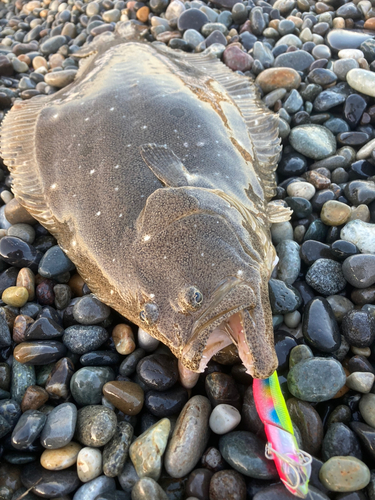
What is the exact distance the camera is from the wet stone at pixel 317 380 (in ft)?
8.32

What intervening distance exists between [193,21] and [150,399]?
5.63m

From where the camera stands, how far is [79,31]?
22.2 feet

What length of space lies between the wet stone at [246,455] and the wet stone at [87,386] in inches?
39.4

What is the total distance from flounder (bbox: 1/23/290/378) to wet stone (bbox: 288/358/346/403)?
1.51 ft

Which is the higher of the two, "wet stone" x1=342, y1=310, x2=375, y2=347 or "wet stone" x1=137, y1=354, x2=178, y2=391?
"wet stone" x1=342, y1=310, x2=375, y2=347

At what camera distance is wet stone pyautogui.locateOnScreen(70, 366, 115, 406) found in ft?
9.24

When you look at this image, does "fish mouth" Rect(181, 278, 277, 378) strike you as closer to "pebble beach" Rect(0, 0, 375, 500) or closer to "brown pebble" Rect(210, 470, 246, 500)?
"pebble beach" Rect(0, 0, 375, 500)

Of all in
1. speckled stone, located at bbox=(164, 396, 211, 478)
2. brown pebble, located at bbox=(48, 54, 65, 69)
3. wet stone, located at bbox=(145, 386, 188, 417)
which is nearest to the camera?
speckled stone, located at bbox=(164, 396, 211, 478)

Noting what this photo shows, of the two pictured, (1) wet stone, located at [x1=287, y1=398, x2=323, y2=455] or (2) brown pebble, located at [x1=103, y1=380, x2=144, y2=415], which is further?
(2) brown pebble, located at [x1=103, y1=380, x2=144, y2=415]

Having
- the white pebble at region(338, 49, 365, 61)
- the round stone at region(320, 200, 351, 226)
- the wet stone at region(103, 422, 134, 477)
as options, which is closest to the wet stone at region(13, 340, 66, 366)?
the wet stone at region(103, 422, 134, 477)

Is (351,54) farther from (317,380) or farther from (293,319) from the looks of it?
(317,380)

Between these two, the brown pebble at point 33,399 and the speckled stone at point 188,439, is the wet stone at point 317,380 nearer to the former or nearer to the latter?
the speckled stone at point 188,439

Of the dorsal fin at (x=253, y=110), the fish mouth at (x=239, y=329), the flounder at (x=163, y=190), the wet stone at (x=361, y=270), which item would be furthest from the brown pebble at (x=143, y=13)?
the fish mouth at (x=239, y=329)

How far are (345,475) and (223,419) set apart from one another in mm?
802
